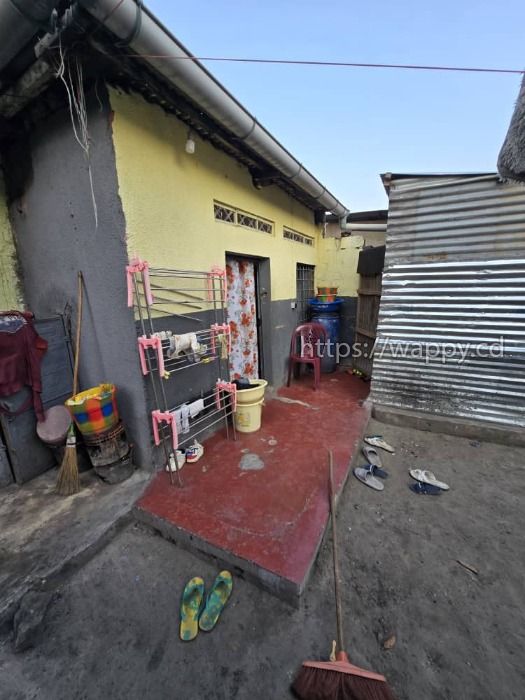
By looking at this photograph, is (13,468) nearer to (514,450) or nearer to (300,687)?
(300,687)

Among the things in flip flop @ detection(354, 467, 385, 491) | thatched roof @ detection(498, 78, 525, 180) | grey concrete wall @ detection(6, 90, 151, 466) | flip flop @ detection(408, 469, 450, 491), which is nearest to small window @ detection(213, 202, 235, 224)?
grey concrete wall @ detection(6, 90, 151, 466)

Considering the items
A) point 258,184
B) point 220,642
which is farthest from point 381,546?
point 258,184

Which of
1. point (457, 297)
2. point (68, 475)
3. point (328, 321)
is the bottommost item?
point (68, 475)

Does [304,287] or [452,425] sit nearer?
[452,425]

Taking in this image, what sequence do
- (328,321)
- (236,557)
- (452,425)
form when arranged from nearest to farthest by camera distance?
(236,557) < (452,425) < (328,321)

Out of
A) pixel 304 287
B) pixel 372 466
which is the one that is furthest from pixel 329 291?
pixel 372 466

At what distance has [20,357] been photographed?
7.97ft

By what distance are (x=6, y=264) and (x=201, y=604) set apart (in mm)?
3757

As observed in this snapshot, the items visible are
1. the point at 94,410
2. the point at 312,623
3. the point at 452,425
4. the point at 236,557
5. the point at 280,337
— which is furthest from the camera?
the point at 280,337

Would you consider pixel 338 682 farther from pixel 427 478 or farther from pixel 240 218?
pixel 240 218

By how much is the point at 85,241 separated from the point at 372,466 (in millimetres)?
3578

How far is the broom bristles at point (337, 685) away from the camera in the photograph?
1.19 metres

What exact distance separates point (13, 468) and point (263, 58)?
3983mm

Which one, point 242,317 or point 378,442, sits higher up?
point 242,317
